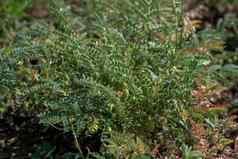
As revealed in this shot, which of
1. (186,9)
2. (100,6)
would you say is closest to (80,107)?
(100,6)

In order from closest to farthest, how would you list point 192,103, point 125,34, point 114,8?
point 192,103
point 125,34
point 114,8

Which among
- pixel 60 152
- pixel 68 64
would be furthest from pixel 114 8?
pixel 60 152

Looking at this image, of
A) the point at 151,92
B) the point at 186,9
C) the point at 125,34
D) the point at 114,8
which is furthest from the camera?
the point at 186,9

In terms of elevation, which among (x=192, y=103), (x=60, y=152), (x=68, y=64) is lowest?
(x=60, y=152)

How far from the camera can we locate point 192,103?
2.71 meters

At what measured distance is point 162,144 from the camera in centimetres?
265

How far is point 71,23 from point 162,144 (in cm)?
69

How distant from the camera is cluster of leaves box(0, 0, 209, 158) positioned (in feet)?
8.05

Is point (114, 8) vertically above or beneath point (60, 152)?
above

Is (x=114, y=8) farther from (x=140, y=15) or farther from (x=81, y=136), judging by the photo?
(x=81, y=136)

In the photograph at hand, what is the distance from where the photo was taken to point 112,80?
2.55 meters

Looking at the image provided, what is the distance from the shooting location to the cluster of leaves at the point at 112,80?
8.05 feet

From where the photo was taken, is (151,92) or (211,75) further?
(211,75)

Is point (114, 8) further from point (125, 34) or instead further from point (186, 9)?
point (186, 9)
